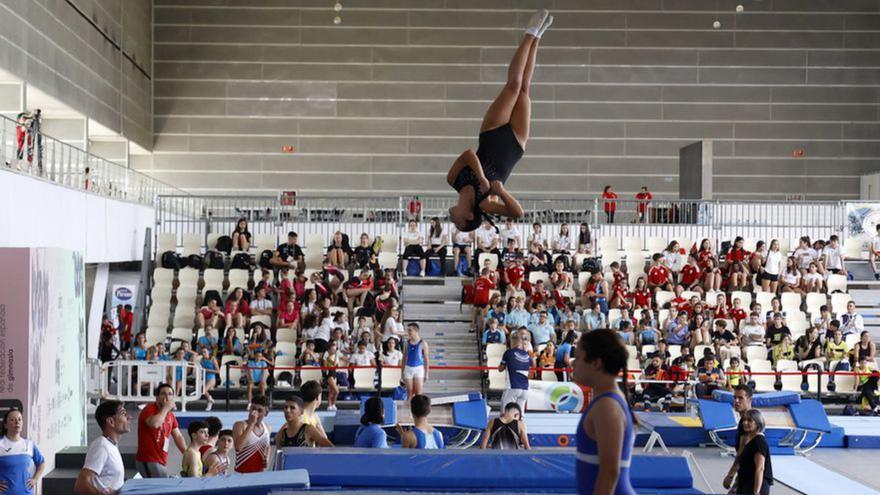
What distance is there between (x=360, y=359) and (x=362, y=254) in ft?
11.8

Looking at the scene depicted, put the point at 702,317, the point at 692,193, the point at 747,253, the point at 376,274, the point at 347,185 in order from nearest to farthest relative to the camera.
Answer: the point at 702,317
the point at 376,274
the point at 747,253
the point at 692,193
the point at 347,185

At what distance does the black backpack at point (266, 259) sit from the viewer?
19.6 meters

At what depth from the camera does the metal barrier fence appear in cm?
2134

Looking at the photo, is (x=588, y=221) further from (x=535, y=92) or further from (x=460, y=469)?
(x=460, y=469)

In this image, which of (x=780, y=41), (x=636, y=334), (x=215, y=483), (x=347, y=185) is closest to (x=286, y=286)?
(x=636, y=334)

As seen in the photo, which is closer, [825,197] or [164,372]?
[164,372]

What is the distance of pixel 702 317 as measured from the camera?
1744cm

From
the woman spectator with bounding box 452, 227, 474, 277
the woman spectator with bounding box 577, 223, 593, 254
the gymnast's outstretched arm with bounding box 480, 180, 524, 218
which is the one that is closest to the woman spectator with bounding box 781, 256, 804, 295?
the woman spectator with bounding box 577, 223, 593, 254

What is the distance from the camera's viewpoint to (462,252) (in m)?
20.3

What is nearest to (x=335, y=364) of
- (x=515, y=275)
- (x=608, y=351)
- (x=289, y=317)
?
(x=289, y=317)

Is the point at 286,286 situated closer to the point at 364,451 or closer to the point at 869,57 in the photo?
the point at 364,451

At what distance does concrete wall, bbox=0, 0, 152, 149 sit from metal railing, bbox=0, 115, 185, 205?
50.1 inches

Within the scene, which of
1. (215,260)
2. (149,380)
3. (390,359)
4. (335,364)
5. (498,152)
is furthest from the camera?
(215,260)

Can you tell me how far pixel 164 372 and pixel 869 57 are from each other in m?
18.9
